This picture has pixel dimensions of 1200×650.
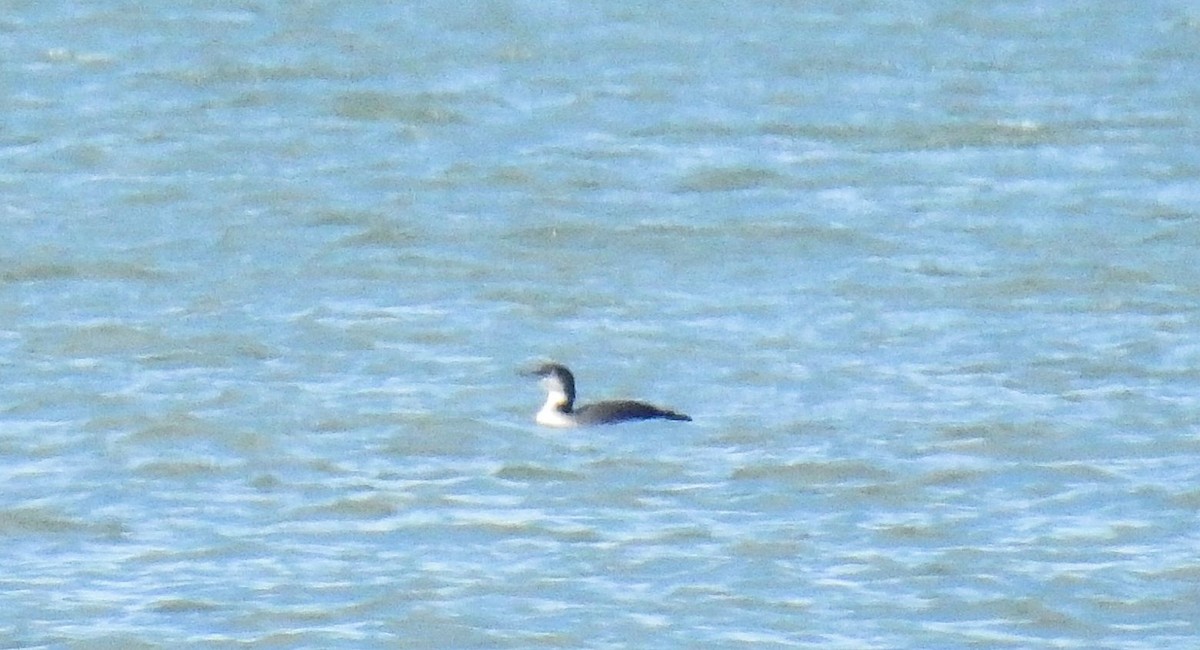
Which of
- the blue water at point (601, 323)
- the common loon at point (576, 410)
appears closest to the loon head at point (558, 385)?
the common loon at point (576, 410)

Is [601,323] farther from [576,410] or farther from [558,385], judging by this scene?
[576,410]

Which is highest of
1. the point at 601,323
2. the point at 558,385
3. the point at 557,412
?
the point at 601,323

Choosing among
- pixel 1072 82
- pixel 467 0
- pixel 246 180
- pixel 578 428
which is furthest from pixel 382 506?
pixel 467 0

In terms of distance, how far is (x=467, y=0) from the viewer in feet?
80.8

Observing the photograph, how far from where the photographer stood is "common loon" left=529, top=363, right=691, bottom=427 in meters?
13.9

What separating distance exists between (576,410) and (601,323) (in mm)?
2018

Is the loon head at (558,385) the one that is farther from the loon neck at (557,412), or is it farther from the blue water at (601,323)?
the blue water at (601,323)

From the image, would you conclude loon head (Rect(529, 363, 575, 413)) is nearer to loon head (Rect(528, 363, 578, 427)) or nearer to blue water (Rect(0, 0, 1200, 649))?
loon head (Rect(528, 363, 578, 427))

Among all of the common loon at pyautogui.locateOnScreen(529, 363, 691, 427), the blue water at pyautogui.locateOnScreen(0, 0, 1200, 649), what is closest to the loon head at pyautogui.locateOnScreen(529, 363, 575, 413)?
the common loon at pyautogui.locateOnScreen(529, 363, 691, 427)

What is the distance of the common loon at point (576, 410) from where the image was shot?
13891 mm

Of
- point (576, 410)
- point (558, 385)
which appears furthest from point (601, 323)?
point (576, 410)

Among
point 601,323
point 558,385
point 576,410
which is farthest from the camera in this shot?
point 601,323

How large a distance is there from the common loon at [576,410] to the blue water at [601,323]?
80mm

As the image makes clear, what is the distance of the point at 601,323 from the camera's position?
16.0m
